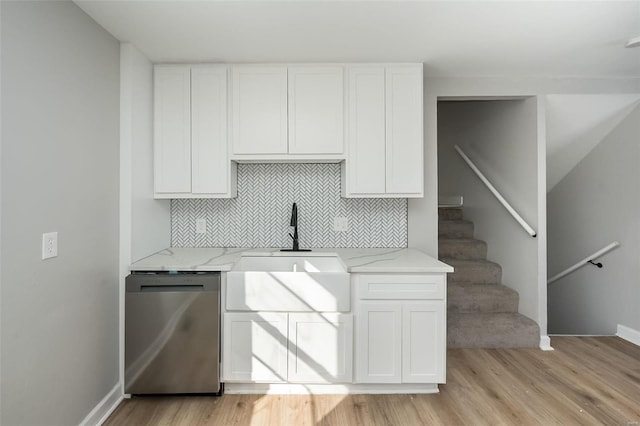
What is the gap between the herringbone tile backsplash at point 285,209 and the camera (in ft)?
9.73

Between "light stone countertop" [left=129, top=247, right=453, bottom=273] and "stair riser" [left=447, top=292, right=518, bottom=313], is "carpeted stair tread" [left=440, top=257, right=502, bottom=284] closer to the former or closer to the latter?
"stair riser" [left=447, top=292, right=518, bottom=313]

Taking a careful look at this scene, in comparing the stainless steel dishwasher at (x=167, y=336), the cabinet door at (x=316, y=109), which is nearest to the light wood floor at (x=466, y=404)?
the stainless steel dishwasher at (x=167, y=336)

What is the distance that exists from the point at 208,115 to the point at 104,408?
6.52 ft

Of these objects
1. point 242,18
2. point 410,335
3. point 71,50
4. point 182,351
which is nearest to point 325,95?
point 242,18

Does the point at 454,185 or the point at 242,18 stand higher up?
the point at 242,18

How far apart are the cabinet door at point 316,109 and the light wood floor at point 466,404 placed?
67.6 inches

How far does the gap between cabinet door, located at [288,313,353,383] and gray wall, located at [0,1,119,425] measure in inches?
45.2

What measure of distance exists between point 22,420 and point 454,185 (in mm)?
4362

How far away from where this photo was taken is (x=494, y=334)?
302 centimetres

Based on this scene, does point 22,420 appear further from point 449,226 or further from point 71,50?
point 449,226

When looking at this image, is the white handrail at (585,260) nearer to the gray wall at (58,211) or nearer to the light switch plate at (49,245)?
the gray wall at (58,211)

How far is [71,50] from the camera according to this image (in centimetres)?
180

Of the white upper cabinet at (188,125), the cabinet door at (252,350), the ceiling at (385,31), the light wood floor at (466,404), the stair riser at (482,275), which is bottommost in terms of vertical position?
the light wood floor at (466,404)

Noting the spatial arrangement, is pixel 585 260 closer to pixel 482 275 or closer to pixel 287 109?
pixel 482 275
